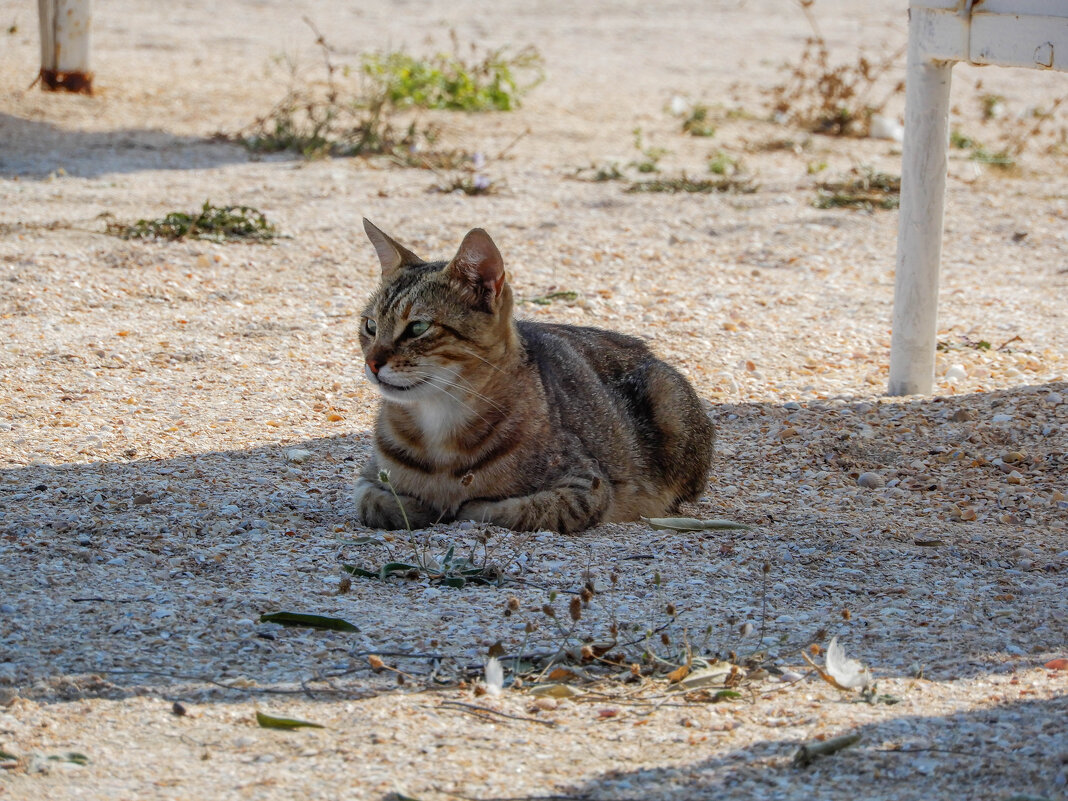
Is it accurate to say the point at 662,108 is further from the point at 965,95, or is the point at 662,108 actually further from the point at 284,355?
the point at 284,355

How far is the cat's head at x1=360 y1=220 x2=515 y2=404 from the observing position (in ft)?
14.5

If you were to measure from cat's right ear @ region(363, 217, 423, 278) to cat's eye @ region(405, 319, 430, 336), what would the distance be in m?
0.43

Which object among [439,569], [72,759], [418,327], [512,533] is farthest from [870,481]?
[72,759]

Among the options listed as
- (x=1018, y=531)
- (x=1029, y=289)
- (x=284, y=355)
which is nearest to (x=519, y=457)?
(x=1018, y=531)

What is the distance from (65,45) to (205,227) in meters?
4.30

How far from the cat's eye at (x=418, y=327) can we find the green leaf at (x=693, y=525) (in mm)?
1039

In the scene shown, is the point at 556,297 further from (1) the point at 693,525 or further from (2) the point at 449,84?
(2) the point at 449,84

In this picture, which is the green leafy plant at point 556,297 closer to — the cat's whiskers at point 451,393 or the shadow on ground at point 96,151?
the cat's whiskers at point 451,393

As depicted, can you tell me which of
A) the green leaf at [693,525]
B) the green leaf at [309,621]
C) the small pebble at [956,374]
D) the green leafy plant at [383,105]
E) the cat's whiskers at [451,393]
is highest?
the green leafy plant at [383,105]

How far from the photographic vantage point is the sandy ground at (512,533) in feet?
9.68

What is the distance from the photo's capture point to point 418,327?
4.50 m

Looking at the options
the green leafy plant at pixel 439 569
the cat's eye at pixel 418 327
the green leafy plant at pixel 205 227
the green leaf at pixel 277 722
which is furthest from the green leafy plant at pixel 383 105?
the green leaf at pixel 277 722

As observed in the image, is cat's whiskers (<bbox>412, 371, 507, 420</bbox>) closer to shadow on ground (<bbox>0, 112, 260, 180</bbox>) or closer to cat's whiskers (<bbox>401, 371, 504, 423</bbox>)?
cat's whiskers (<bbox>401, 371, 504, 423</bbox>)

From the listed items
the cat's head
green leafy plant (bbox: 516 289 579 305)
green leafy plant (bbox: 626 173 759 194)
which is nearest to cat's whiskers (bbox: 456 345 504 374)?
the cat's head
